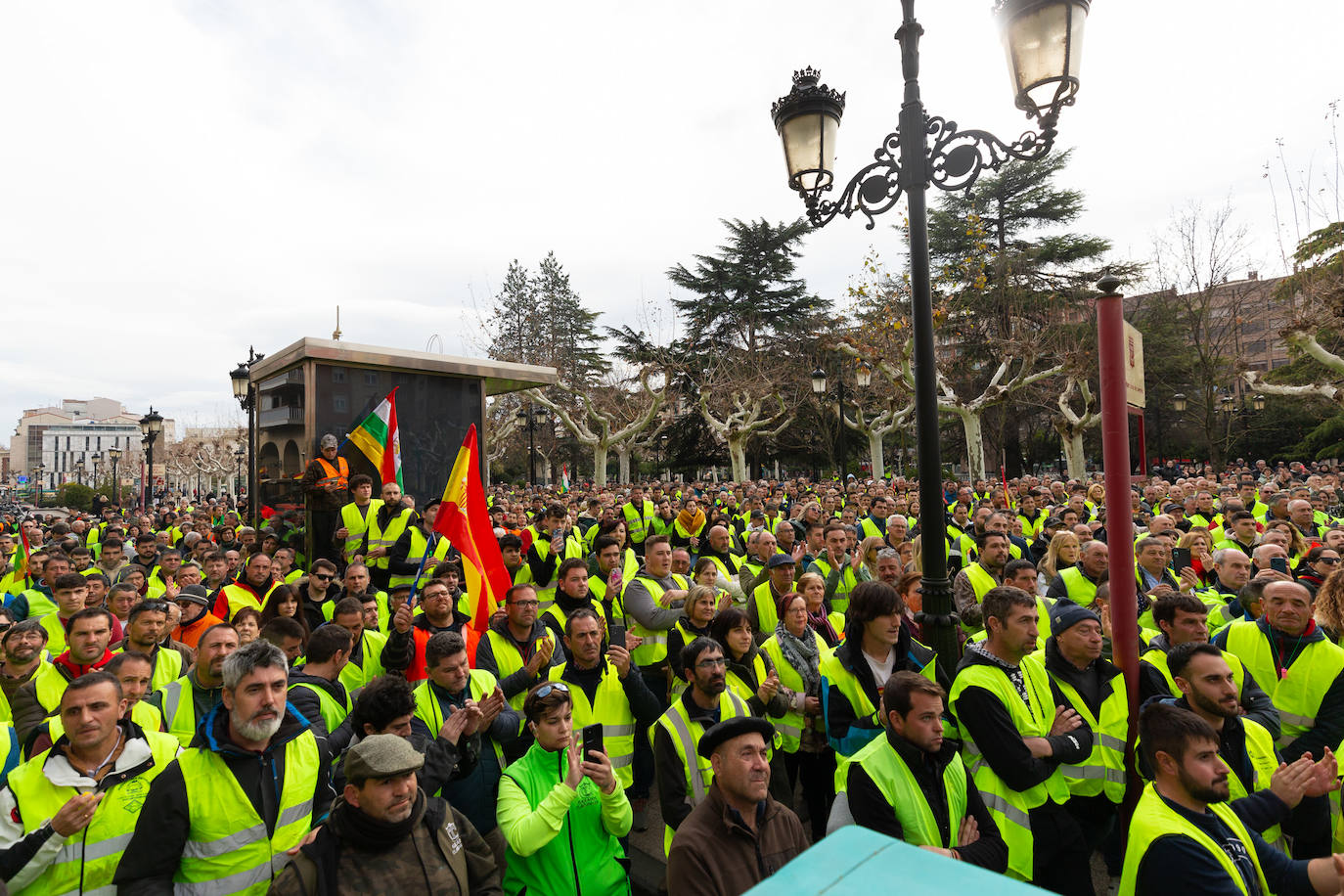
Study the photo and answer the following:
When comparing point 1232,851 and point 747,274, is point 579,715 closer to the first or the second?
point 1232,851

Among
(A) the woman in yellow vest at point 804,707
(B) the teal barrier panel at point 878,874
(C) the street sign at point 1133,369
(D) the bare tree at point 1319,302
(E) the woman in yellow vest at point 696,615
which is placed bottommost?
(A) the woman in yellow vest at point 804,707

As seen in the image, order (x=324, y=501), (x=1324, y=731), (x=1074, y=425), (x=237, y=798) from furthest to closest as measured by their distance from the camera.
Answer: (x=1074, y=425) → (x=324, y=501) → (x=1324, y=731) → (x=237, y=798)

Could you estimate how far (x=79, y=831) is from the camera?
2965 millimetres

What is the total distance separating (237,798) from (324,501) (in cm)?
734

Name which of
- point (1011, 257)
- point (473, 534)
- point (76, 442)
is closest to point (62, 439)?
point (76, 442)

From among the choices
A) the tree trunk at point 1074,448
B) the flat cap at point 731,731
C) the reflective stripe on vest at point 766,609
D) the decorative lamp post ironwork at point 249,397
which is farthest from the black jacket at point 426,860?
the tree trunk at point 1074,448

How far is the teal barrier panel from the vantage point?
1.05 meters

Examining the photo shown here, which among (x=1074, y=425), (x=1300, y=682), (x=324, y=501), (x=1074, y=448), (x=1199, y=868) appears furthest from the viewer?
(x=1074, y=448)

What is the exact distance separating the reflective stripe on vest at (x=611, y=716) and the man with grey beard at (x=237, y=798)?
1512mm

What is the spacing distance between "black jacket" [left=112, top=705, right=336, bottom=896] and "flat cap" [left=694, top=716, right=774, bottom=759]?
173 centimetres

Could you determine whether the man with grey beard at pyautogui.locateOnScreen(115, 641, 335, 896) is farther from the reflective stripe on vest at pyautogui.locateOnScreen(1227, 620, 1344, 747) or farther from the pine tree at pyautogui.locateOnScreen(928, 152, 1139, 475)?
the pine tree at pyautogui.locateOnScreen(928, 152, 1139, 475)

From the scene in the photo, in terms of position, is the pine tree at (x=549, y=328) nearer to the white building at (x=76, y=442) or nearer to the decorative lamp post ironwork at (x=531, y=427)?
the decorative lamp post ironwork at (x=531, y=427)

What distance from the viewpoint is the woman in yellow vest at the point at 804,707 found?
4.78 m

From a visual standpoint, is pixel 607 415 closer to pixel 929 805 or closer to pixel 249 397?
pixel 249 397
